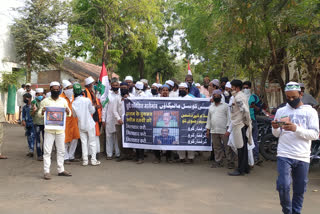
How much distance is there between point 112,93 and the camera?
31.4 feet

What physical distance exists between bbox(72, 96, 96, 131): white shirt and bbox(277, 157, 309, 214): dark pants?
5018 mm

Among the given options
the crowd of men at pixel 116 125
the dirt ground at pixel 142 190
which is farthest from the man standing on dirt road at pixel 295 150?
the crowd of men at pixel 116 125

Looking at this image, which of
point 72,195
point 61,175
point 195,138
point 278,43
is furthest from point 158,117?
point 278,43

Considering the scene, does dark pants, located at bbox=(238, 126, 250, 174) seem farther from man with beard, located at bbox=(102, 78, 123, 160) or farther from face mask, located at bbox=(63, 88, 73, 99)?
face mask, located at bbox=(63, 88, 73, 99)

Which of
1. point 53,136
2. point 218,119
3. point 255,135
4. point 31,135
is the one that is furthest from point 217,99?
point 31,135

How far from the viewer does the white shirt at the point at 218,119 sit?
27.6 ft

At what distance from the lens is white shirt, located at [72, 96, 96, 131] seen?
846 cm

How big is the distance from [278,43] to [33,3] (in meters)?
Answer: 13.6

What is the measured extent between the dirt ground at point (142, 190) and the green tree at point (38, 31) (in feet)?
40.4

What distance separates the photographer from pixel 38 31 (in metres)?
20.0

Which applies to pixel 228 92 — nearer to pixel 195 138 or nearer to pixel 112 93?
pixel 195 138

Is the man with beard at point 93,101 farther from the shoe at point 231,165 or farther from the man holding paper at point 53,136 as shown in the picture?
the shoe at point 231,165

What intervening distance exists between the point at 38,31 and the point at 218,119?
48.2 feet

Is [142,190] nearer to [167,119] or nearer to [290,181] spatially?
[290,181]
